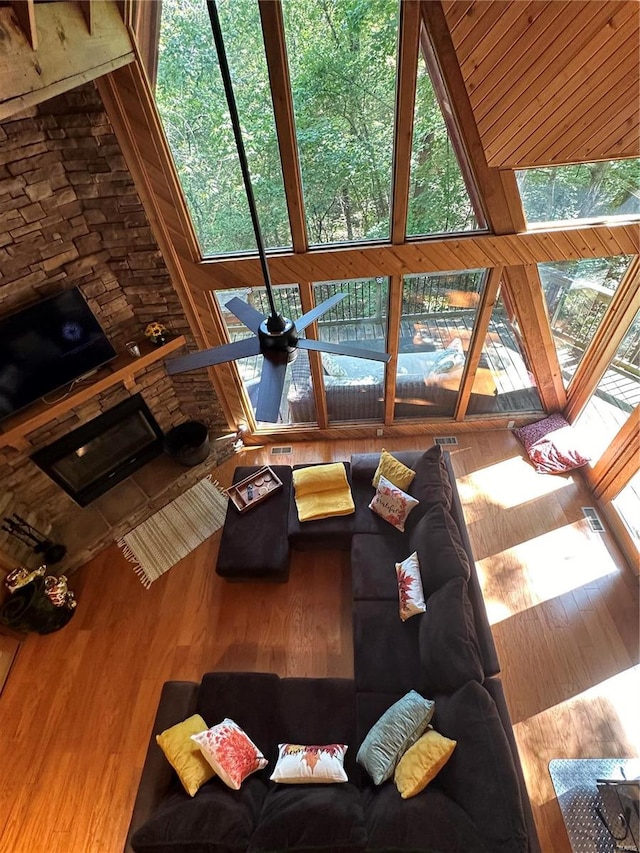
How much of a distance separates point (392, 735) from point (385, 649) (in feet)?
1.76

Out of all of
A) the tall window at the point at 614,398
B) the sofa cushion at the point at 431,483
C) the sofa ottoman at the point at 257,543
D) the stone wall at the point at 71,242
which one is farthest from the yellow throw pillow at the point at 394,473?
the stone wall at the point at 71,242

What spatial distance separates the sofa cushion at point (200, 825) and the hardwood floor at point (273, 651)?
32.8 inches

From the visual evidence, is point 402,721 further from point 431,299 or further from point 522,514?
point 431,299

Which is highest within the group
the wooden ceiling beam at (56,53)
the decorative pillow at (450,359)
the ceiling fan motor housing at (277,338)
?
the wooden ceiling beam at (56,53)

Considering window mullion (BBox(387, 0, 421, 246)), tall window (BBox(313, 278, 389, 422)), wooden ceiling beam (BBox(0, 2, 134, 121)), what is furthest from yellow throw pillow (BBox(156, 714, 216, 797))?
window mullion (BBox(387, 0, 421, 246))

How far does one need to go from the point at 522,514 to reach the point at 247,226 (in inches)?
136

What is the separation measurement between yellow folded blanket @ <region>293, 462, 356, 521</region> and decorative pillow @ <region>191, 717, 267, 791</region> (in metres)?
1.57

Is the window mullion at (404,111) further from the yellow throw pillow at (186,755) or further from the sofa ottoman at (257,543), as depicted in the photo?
the yellow throw pillow at (186,755)

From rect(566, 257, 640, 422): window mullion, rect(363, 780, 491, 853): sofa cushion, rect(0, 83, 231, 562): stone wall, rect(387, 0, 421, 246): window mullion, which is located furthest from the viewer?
rect(566, 257, 640, 422): window mullion

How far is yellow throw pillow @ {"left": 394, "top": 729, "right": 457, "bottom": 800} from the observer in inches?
89.0

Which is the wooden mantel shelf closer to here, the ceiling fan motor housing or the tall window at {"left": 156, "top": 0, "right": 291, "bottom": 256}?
the tall window at {"left": 156, "top": 0, "right": 291, "bottom": 256}

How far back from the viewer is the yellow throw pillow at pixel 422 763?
2.26 meters

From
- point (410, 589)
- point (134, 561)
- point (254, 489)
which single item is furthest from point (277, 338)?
point (134, 561)

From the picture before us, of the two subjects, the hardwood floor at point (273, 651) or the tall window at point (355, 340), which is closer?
the hardwood floor at point (273, 651)
